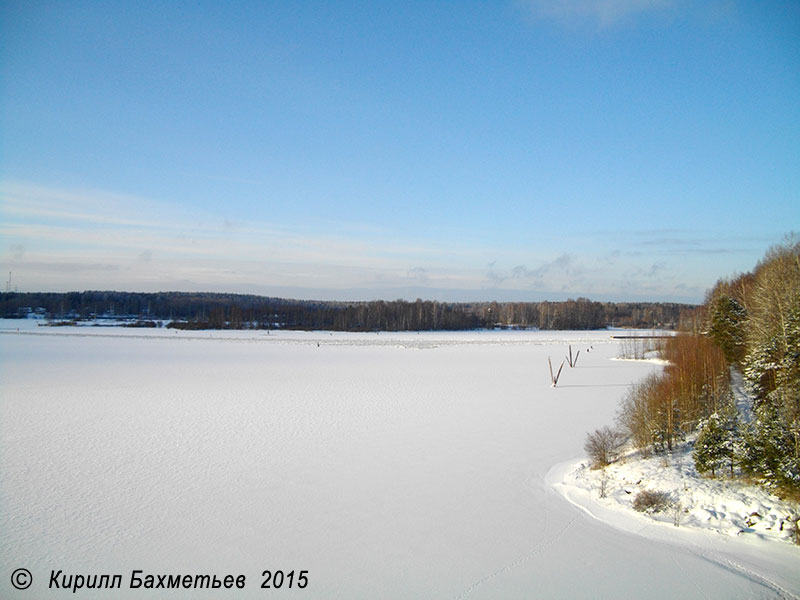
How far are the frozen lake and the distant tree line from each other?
7410cm

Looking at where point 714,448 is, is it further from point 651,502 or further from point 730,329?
point 730,329

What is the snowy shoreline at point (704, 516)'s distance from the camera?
19.8 feet

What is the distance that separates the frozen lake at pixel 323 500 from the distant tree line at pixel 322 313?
7410cm

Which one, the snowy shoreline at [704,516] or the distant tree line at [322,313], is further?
the distant tree line at [322,313]

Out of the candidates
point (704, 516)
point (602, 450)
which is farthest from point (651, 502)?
point (602, 450)

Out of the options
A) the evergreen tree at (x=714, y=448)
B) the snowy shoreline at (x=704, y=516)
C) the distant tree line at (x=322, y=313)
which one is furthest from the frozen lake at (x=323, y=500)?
the distant tree line at (x=322, y=313)

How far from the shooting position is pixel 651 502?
24.9 feet

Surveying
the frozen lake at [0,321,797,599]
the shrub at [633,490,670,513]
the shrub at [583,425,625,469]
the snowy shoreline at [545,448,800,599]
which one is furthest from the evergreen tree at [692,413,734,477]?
the frozen lake at [0,321,797,599]

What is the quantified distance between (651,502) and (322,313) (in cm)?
9805

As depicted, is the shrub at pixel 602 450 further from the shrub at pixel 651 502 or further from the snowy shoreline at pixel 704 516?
the shrub at pixel 651 502

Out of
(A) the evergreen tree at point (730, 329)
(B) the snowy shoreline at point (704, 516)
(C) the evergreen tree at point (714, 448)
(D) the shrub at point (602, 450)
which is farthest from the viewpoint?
(A) the evergreen tree at point (730, 329)

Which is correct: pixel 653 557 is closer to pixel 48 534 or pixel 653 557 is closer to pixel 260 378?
pixel 48 534

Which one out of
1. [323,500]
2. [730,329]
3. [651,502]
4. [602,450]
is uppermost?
[730,329]

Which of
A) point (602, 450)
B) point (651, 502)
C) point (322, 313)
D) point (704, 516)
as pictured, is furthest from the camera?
point (322, 313)
